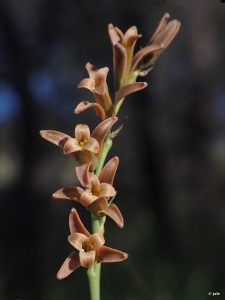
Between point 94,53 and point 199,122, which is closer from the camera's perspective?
point 199,122

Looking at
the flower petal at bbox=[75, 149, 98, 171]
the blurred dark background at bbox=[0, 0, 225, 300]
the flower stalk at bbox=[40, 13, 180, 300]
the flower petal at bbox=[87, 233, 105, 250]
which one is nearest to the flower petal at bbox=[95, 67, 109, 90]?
the flower stalk at bbox=[40, 13, 180, 300]

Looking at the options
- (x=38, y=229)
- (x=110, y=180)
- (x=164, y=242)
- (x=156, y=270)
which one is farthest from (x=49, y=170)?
(x=110, y=180)

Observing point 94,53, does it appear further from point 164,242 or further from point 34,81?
point 164,242

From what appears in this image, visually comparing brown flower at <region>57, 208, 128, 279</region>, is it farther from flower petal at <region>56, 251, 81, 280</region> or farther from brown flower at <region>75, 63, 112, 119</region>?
brown flower at <region>75, 63, 112, 119</region>

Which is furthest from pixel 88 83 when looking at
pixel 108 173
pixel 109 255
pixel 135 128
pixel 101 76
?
pixel 135 128

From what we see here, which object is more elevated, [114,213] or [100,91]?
[100,91]

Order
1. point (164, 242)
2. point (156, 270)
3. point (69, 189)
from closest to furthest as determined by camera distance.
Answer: point (69, 189) < point (156, 270) < point (164, 242)

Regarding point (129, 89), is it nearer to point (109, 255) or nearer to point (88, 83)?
point (88, 83)

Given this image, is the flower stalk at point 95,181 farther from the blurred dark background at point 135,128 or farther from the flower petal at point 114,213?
the blurred dark background at point 135,128
